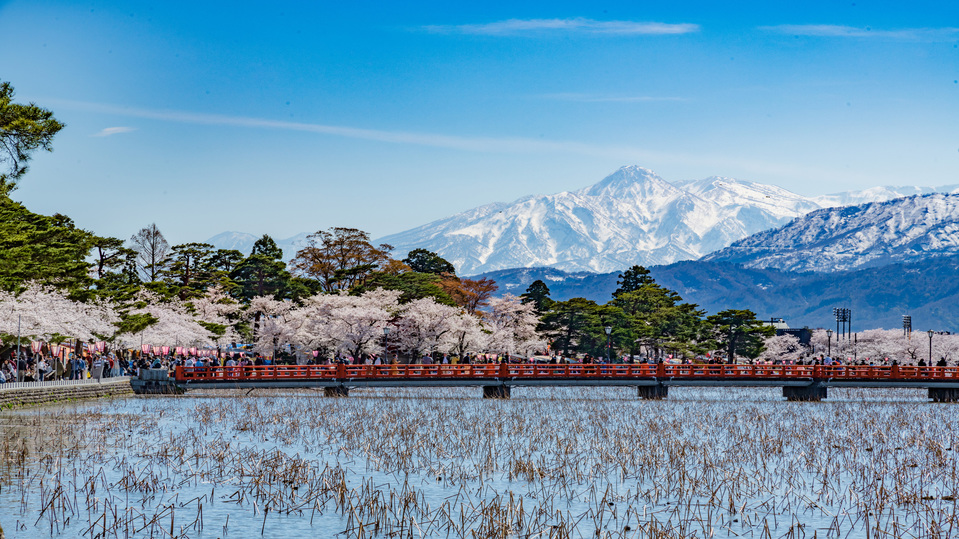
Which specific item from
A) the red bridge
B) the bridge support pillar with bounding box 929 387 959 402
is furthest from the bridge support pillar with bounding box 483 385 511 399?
the bridge support pillar with bounding box 929 387 959 402

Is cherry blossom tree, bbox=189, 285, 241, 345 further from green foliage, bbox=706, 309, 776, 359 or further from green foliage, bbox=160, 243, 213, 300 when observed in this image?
green foliage, bbox=706, 309, 776, 359

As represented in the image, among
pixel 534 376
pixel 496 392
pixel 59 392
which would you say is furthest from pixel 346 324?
pixel 59 392

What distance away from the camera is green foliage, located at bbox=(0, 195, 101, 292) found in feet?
121

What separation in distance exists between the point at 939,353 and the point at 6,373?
111m

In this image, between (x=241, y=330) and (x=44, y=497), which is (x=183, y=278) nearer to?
(x=241, y=330)

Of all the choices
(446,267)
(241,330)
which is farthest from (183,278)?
(446,267)

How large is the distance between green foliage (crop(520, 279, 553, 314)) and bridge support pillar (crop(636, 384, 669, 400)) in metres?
43.1

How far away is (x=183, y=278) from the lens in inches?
3679

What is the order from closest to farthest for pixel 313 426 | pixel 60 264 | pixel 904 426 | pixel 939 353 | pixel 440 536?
pixel 440 536 → pixel 313 426 → pixel 904 426 → pixel 60 264 → pixel 939 353

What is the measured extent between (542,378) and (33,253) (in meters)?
25.7

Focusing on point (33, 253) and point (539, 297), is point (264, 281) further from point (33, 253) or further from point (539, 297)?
point (33, 253)

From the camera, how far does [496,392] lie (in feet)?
156

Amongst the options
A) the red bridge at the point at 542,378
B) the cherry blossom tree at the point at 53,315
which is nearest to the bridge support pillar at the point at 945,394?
the red bridge at the point at 542,378

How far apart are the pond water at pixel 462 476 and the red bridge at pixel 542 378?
10.5 metres
